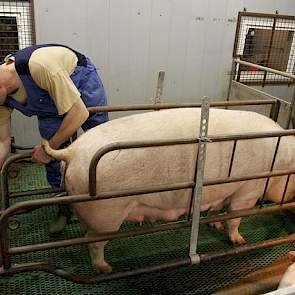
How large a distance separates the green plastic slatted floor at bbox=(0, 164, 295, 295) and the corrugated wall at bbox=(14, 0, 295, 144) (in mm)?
1464

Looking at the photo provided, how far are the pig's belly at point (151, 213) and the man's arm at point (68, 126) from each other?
1.81ft

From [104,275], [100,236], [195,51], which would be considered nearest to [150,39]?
[195,51]

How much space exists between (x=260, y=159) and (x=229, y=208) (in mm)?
379

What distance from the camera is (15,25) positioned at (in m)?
3.08

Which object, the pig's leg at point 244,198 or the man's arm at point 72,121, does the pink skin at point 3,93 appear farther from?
the pig's leg at point 244,198

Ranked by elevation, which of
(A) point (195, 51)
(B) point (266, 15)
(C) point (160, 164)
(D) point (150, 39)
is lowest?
(C) point (160, 164)

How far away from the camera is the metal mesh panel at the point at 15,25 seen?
119 inches

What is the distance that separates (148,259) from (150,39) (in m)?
2.23

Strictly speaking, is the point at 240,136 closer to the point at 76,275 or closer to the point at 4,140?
the point at 76,275

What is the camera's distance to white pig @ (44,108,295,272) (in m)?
1.65

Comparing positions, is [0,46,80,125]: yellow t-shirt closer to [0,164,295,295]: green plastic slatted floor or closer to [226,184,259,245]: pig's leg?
[0,164,295,295]: green plastic slatted floor

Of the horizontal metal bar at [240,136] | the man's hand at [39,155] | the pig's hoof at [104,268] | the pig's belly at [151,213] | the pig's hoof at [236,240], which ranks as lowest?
the pig's hoof at [236,240]

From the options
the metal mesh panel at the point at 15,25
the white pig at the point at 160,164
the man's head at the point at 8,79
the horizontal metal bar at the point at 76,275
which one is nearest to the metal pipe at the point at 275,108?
the white pig at the point at 160,164

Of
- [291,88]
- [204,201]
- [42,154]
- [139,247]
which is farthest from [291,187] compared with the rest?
[291,88]
